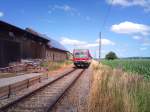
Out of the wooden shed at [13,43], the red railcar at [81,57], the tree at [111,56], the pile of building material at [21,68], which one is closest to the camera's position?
the pile of building material at [21,68]

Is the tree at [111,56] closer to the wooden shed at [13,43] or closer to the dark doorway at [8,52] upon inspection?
the wooden shed at [13,43]

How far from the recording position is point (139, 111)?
6852 mm

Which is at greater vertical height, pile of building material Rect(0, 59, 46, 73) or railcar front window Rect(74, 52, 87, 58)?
railcar front window Rect(74, 52, 87, 58)

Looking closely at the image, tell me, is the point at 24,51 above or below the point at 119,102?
above

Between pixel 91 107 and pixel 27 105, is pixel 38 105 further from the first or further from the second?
pixel 91 107

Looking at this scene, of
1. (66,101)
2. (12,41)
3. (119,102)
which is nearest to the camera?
(119,102)

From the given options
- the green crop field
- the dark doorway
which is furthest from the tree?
the dark doorway

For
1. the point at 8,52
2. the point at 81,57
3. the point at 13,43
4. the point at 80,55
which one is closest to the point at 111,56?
the point at 80,55

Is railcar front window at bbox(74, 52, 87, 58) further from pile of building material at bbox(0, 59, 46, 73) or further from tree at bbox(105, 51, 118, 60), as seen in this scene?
tree at bbox(105, 51, 118, 60)

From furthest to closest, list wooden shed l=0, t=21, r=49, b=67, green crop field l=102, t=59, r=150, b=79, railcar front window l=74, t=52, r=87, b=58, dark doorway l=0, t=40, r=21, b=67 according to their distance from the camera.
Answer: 1. railcar front window l=74, t=52, r=87, b=58
2. dark doorway l=0, t=40, r=21, b=67
3. wooden shed l=0, t=21, r=49, b=67
4. green crop field l=102, t=59, r=150, b=79

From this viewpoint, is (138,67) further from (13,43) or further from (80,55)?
(80,55)

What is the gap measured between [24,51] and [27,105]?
24.0 meters

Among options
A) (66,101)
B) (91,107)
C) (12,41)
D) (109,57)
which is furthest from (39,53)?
(109,57)

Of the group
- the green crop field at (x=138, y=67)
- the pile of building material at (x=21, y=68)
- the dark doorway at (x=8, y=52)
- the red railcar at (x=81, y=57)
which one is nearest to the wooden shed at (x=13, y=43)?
the dark doorway at (x=8, y=52)
